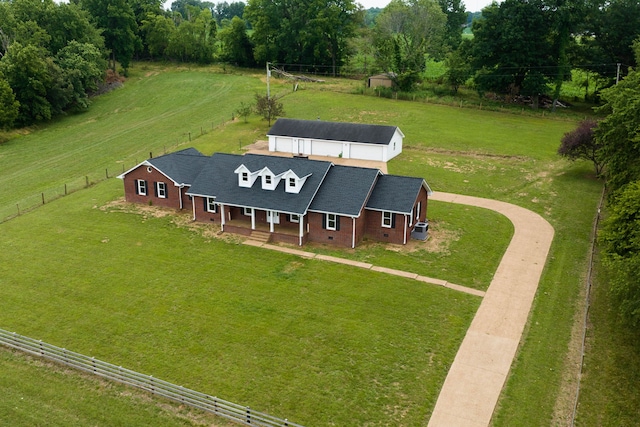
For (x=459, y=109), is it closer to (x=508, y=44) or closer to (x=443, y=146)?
(x=508, y=44)

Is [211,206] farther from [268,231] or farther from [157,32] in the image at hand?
[157,32]

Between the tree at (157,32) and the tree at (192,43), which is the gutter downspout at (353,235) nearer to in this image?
the tree at (192,43)

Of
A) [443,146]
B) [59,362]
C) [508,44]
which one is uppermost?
[508,44]

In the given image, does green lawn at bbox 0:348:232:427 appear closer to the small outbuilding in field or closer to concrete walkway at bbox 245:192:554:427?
concrete walkway at bbox 245:192:554:427

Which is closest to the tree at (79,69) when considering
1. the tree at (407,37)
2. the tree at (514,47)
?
the tree at (407,37)

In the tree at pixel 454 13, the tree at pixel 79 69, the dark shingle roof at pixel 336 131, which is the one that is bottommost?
the dark shingle roof at pixel 336 131

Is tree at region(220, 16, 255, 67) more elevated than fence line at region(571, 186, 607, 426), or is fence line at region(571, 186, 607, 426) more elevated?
tree at region(220, 16, 255, 67)

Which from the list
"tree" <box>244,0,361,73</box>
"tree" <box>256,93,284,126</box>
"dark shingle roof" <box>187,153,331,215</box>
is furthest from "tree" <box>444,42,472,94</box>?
"dark shingle roof" <box>187,153,331,215</box>

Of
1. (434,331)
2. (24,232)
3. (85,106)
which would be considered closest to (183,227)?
(24,232)
